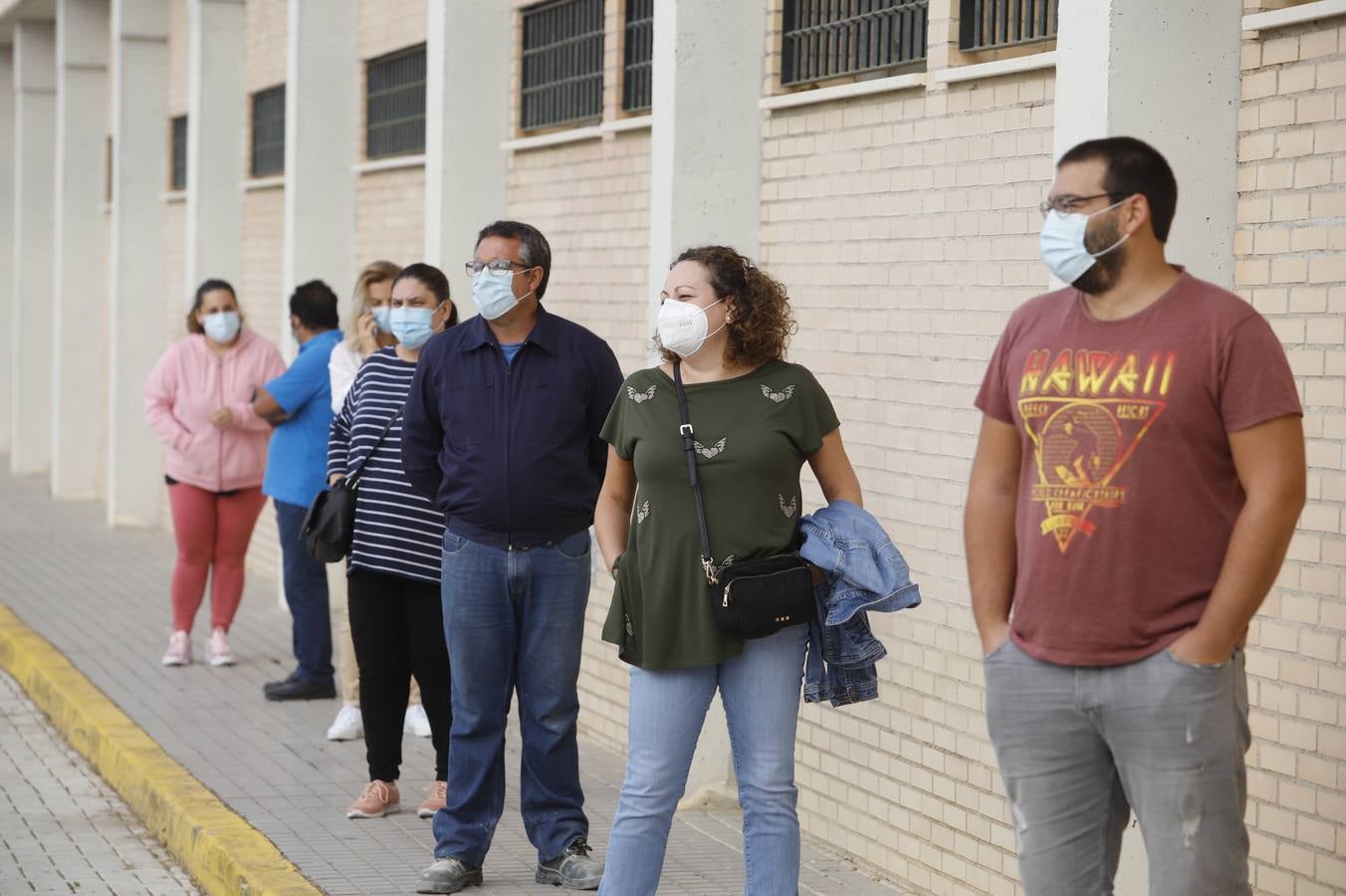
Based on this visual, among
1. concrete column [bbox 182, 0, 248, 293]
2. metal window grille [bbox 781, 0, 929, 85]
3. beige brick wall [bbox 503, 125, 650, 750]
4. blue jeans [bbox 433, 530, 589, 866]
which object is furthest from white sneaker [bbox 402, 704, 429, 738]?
concrete column [bbox 182, 0, 248, 293]

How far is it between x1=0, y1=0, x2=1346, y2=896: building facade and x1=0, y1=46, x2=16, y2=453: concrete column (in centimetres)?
1289

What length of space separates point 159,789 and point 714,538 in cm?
371

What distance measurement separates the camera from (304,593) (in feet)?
31.8

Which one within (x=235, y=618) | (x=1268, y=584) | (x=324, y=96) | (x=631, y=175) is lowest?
(x=235, y=618)

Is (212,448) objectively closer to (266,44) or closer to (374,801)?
(374,801)

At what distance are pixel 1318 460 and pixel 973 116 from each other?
1889mm

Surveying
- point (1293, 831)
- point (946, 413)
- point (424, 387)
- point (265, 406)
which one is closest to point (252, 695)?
point (265, 406)

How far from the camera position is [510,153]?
10.6m

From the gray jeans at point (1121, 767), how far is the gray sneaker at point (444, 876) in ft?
8.76

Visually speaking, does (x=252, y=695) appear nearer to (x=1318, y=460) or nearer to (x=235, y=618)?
(x=235, y=618)

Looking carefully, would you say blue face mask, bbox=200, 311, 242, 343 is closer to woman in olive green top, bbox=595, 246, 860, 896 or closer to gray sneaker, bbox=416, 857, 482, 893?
gray sneaker, bbox=416, 857, 482, 893

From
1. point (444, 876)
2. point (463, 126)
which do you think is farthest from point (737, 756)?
point (463, 126)

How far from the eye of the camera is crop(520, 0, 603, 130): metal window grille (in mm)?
9672

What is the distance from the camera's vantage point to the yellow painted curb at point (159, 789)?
6.59 m
